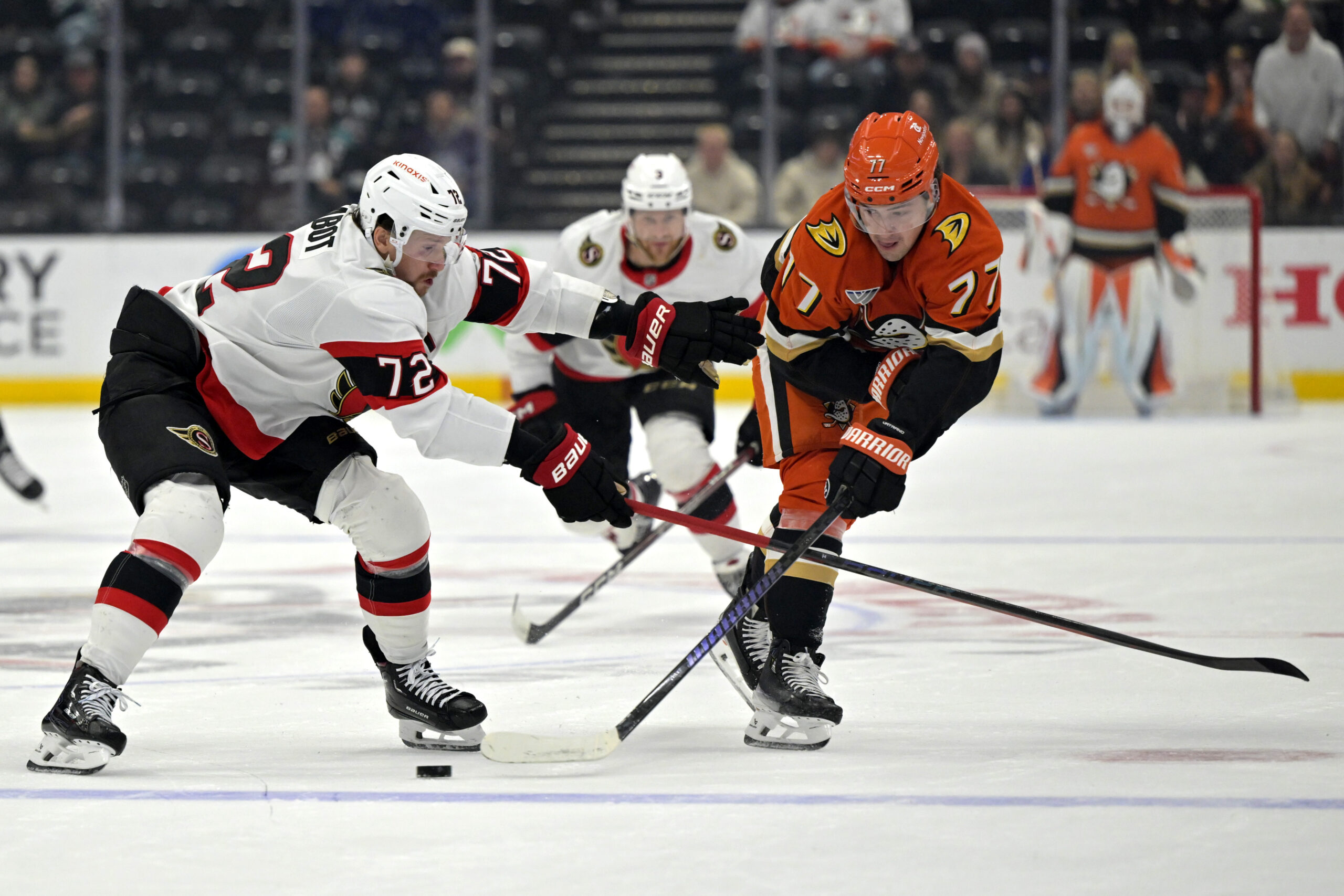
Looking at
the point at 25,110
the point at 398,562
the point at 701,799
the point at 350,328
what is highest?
the point at 350,328

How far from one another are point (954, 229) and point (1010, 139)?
6557mm

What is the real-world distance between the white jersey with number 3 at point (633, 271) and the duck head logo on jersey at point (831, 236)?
1.43 metres

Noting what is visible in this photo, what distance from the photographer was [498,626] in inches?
167

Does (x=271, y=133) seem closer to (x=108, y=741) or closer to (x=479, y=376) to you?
(x=479, y=376)

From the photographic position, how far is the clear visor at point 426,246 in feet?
9.39

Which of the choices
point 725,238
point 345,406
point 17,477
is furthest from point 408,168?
point 17,477

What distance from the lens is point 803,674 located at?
3.06m

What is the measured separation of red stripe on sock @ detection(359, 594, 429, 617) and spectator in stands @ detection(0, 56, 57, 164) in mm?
7511

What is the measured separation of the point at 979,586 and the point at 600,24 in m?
6.93

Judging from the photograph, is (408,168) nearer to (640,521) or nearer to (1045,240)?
(640,521)

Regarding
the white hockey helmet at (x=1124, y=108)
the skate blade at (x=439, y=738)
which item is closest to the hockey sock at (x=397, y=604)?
the skate blade at (x=439, y=738)

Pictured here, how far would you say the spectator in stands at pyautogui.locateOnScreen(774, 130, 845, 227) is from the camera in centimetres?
929

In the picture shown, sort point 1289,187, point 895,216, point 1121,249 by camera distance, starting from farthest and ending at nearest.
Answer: point 1289,187 → point 1121,249 → point 895,216

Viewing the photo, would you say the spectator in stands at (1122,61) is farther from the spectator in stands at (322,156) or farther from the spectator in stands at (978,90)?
the spectator in stands at (322,156)
